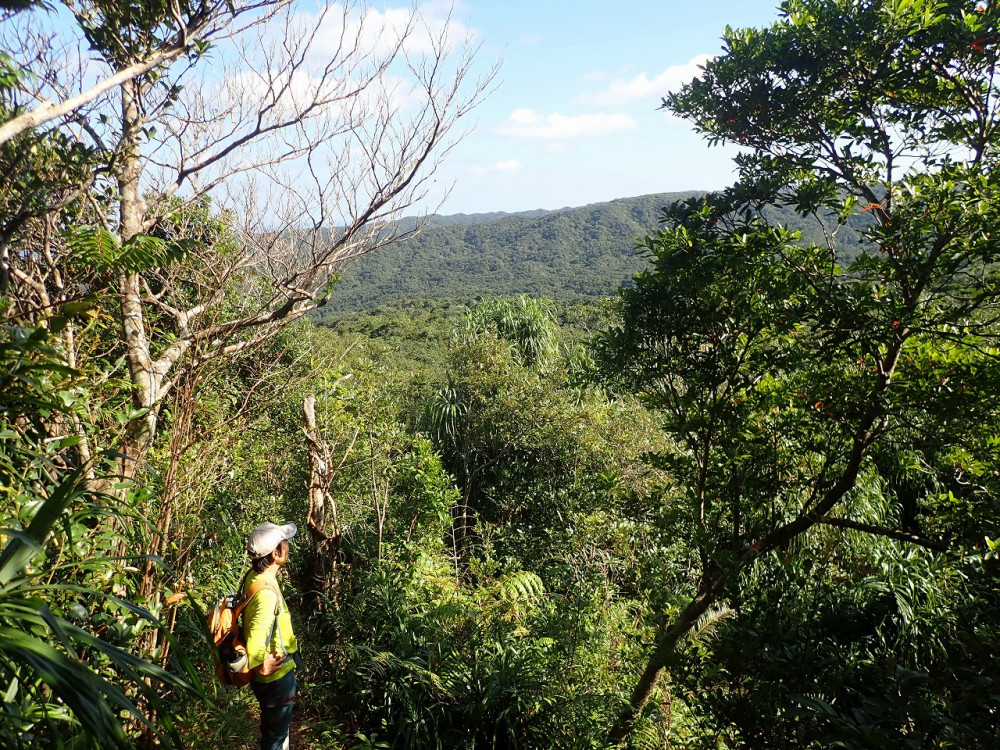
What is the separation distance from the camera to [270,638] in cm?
287

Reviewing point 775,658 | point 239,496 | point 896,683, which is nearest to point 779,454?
point 775,658

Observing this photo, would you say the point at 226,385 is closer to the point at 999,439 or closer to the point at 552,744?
the point at 552,744

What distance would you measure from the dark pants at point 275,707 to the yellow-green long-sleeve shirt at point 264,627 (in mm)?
77

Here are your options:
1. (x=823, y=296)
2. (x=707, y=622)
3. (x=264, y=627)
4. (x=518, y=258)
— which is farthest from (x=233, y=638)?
(x=518, y=258)

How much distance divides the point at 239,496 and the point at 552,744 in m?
3.80

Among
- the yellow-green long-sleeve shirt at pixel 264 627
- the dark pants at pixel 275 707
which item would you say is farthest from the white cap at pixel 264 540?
the dark pants at pixel 275 707

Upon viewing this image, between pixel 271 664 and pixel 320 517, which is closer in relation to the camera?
pixel 271 664

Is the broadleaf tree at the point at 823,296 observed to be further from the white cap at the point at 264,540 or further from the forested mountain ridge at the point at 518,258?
the forested mountain ridge at the point at 518,258

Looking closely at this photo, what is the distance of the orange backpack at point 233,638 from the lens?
278 centimetres

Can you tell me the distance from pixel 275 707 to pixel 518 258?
234 feet

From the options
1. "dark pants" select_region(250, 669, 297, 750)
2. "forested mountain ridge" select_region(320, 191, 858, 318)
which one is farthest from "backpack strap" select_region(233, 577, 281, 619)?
"forested mountain ridge" select_region(320, 191, 858, 318)

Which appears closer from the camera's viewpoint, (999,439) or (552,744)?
(999,439)

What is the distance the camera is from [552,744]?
4.07 meters

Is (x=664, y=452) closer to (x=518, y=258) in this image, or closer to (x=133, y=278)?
(x=133, y=278)
